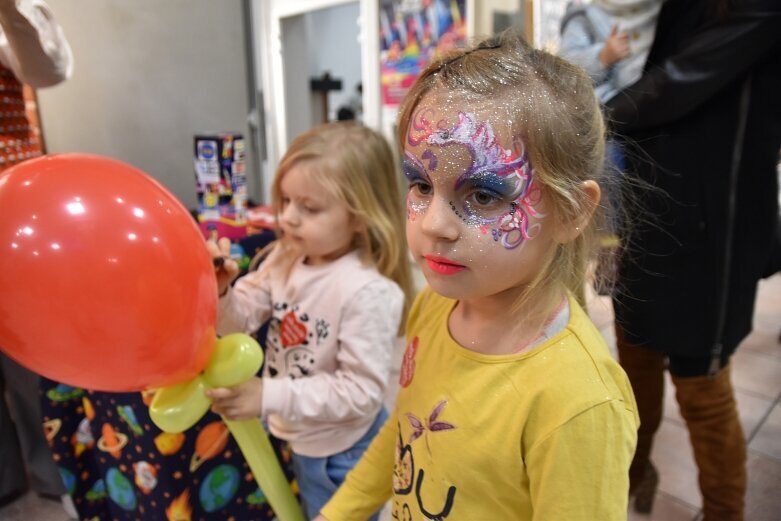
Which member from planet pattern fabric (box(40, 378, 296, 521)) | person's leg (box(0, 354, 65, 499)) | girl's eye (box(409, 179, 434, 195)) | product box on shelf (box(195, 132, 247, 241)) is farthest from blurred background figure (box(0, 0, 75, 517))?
girl's eye (box(409, 179, 434, 195))

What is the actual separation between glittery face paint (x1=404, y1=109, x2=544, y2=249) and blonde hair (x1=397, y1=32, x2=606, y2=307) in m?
0.02

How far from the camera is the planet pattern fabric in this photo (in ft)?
3.54

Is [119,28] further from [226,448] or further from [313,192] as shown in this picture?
[226,448]

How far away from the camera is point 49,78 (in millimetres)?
1219

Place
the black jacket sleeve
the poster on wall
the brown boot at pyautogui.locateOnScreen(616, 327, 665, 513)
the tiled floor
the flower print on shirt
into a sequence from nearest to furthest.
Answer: the flower print on shirt
the black jacket sleeve
the brown boot at pyautogui.locateOnScreen(616, 327, 665, 513)
the tiled floor
the poster on wall

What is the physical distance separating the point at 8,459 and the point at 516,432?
1614 mm

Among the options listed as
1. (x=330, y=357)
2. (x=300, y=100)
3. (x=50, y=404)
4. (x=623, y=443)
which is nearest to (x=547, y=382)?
(x=623, y=443)

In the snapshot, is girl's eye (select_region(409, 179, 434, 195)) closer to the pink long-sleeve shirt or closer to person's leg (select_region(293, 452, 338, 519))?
the pink long-sleeve shirt

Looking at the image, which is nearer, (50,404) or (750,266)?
(750,266)

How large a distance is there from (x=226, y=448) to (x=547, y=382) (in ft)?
2.79

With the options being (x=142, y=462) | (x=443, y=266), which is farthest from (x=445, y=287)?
(x=142, y=462)

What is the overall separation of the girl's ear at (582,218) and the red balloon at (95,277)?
1.50 feet

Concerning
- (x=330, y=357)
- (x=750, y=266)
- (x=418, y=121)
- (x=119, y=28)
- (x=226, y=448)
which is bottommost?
(x=226, y=448)

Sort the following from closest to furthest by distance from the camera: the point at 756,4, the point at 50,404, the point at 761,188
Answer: the point at 756,4 → the point at 761,188 → the point at 50,404
